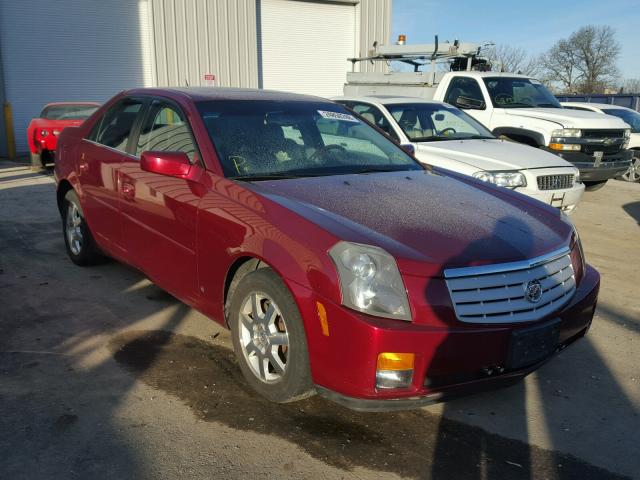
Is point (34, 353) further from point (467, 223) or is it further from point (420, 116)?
point (420, 116)

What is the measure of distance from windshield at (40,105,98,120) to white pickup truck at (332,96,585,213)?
7656 millimetres

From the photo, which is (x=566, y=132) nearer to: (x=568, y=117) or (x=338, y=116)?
(x=568, y=117)

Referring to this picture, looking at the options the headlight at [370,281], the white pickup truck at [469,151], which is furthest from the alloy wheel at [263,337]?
the white pickup truck at [469,151]

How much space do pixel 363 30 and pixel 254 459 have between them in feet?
67.1

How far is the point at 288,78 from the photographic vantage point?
2056 centimetres

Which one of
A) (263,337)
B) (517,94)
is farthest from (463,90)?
(263,337)

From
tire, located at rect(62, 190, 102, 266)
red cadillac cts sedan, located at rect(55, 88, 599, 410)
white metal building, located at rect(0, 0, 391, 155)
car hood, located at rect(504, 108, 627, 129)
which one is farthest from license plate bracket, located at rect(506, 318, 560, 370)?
white metal building, located at rect(0, 0, 391, 155)

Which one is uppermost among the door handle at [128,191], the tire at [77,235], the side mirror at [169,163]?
the side mirror at [169,163]

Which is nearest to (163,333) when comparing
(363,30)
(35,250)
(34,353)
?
(34,353)

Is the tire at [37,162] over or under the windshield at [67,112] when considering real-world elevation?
under

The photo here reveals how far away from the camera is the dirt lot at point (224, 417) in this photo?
2801 mm

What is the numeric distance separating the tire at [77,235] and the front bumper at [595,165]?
22.4ft

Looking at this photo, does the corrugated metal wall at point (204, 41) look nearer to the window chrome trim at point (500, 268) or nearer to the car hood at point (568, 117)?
→ the car hood at point (568, 117)

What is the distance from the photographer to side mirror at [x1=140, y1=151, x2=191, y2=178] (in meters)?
3.71
